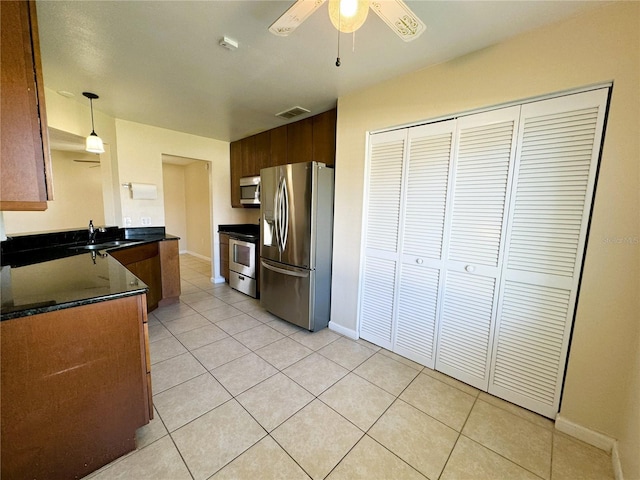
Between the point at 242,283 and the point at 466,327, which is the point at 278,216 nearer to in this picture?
the point at 242,283

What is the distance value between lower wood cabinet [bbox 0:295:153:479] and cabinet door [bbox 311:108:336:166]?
221 centimetres

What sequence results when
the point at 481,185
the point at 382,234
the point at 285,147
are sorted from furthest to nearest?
the point at 285,147
the point at 382,234
the point at 481,185

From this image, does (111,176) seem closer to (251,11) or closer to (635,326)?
(251,11)

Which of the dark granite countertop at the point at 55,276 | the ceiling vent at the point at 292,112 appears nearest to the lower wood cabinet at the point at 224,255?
the dark granite countertop at the point at 55,276

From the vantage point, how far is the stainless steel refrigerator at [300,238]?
8.46 feet

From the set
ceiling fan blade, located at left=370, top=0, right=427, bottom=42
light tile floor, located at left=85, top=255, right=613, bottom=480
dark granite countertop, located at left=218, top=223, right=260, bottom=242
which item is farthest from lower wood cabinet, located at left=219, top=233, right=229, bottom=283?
ceiling fan blade, located at left=370, top=0, right=427, bottom=42

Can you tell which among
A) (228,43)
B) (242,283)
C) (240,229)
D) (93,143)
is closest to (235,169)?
(240,229)

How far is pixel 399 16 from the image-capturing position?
111 centimetres

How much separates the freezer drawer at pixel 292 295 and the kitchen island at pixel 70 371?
1.51 m

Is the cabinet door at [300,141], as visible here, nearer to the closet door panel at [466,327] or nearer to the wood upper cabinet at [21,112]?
the closet door panel at [466,327]

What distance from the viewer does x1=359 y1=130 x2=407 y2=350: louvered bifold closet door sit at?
224 cm

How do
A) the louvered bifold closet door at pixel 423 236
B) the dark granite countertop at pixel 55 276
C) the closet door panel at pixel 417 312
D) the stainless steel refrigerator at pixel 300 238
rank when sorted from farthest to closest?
the stainless steel refrigerator at pixel 300 238 < the closet door panel at pixel 417 312 < the louvered bifold closet door at pixel 423 236 < the dark granite countertop at pixel 55 276

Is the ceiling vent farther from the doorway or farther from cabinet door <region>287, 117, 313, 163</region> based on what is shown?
the doorway

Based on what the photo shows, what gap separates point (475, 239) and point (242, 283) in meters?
3.17
